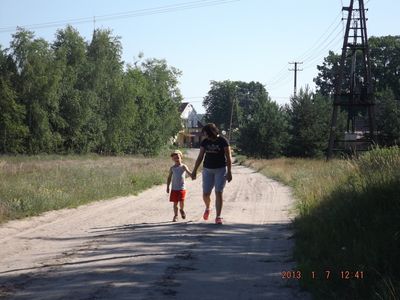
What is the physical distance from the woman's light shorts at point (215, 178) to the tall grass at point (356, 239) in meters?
1.63

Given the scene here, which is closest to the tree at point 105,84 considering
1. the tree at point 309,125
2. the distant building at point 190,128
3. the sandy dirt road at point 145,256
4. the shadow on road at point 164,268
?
the tree at point 309,125

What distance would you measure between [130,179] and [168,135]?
220 ft

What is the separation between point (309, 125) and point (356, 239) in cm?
4315

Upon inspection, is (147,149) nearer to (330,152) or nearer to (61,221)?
(330,152)

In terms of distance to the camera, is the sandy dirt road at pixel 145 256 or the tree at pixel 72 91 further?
the tree at pixel 72 91

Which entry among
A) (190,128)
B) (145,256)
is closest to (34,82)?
(145,256)

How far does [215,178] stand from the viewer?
36.3 feet

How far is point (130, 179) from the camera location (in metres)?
23.0

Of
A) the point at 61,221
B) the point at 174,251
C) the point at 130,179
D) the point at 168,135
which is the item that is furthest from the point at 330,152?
the point at 168,135

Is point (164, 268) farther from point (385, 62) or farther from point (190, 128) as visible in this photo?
point (190, 128)

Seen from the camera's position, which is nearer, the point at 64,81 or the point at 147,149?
the point at 64,81

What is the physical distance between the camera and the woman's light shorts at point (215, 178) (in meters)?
11.0

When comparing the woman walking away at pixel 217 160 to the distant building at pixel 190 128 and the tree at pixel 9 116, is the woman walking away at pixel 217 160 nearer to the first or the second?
the tree at pixel 9 116

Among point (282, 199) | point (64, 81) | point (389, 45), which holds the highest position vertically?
point (389, 45)
